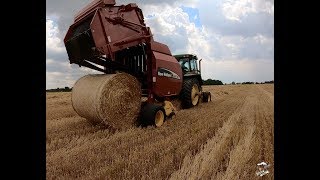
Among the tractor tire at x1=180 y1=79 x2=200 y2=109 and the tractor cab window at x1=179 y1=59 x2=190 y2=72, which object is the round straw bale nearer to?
the tractor tire at x1=180 y1=79 x2=200 y2=109

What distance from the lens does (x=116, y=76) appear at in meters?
7.50

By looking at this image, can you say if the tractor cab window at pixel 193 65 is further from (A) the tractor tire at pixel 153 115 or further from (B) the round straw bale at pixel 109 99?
(B) the round straw bale at pixel 109 99

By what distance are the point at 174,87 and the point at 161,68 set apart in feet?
4.28

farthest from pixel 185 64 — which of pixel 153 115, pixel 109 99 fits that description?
pixel 109 99

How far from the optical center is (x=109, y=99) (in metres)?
7.25

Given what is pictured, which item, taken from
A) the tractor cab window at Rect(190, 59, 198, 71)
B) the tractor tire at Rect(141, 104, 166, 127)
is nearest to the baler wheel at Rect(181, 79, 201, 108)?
the tractor cab window at Rect(190, 59, 198, 71)

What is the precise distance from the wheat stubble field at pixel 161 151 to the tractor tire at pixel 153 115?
23 centimetres

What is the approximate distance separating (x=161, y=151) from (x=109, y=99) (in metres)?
2.38

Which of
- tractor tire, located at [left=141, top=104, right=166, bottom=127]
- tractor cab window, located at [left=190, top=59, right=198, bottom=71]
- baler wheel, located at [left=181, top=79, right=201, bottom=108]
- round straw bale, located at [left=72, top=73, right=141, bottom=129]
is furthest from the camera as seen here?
tractor cab window, located at [left=190, top=59, right=198, bottom=71]

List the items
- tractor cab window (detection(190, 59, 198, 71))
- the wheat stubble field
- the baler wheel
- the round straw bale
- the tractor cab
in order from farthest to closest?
tractor cab window (detection(190, 59, 198, 71)) < the tractor cab < the baler wheel < the round straw bale < the wheat stubble field

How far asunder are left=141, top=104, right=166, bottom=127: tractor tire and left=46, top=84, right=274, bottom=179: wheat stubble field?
234 millimetres

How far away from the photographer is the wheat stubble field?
13.8ft

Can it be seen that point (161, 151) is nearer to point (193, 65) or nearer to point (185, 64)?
point (185, 64)
